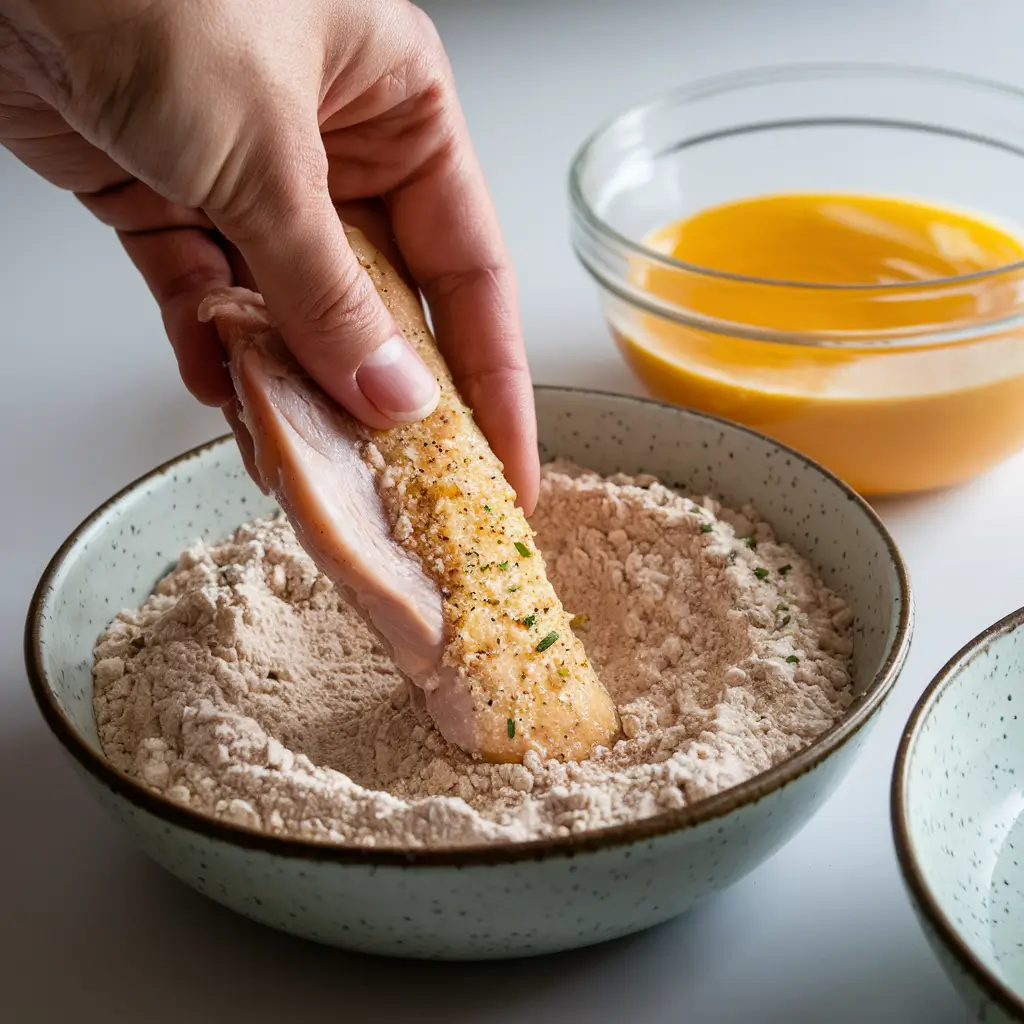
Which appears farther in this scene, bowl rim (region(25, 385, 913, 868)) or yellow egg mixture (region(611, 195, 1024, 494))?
yellow egg mixture (region(611, 195, 1024, 494))

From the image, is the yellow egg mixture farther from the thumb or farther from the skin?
the thumb

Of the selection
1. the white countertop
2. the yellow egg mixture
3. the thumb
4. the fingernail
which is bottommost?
the white countertop

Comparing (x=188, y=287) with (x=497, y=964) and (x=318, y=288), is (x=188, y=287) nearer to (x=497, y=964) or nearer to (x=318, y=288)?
(x=318, y=288)

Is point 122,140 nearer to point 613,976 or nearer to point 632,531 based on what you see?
point 632,531

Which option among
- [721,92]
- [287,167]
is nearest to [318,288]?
[287,167]

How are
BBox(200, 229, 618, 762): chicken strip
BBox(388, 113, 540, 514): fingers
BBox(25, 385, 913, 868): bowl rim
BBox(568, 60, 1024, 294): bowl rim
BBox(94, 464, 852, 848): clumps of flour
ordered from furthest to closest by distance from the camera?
BBox(568, 60, 1024, 294): bowl rim, BBox(388, 113, 540, 514): fingers, BBox(200, 229, 618, 762): chicken strip, BBox(94, 464, 852, 848): clumps of flour, BBox(25, 385, 913, 868): bowl rim

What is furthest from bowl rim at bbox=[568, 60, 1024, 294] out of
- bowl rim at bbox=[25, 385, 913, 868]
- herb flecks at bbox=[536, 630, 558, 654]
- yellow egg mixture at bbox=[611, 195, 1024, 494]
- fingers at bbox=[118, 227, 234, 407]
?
bowl rim at bbox=[25, 385, 913, 868]

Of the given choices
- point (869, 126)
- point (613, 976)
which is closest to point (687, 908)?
point (613, 976)
